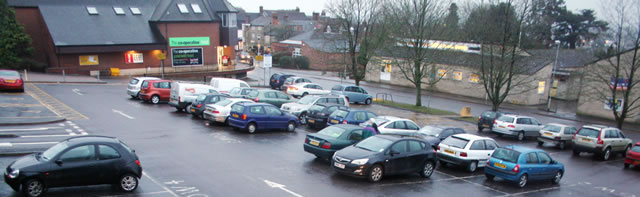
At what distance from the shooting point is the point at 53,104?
23.5m

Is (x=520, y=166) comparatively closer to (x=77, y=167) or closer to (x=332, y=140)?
(x=332, y=140)

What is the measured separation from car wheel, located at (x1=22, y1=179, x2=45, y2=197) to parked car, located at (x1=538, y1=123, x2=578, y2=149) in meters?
22.7

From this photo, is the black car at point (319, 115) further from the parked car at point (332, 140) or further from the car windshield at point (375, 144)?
the car windshield at point (375, 144)

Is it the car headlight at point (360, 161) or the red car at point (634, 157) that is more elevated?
the car headlight at point (360, 161)

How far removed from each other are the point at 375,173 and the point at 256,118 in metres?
7.80

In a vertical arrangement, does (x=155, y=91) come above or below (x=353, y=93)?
above

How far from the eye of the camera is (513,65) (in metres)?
32.8

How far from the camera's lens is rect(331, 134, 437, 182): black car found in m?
13.1

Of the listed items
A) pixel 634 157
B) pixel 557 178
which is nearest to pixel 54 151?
pixel 557 178

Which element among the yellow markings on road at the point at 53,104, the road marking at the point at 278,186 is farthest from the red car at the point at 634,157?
the yellow markings on road at the point at 53,104

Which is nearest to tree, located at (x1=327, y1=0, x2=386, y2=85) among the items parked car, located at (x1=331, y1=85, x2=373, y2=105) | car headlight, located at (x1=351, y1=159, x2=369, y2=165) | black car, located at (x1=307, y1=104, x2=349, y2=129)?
parked car, located at (x1=331, y1=85, x2=373, y2=105)

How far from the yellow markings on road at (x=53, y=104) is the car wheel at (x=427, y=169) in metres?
15.4

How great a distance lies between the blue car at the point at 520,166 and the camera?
574 inches

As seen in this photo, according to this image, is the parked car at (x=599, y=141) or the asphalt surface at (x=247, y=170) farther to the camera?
the parked car at (x=599, y=141)
